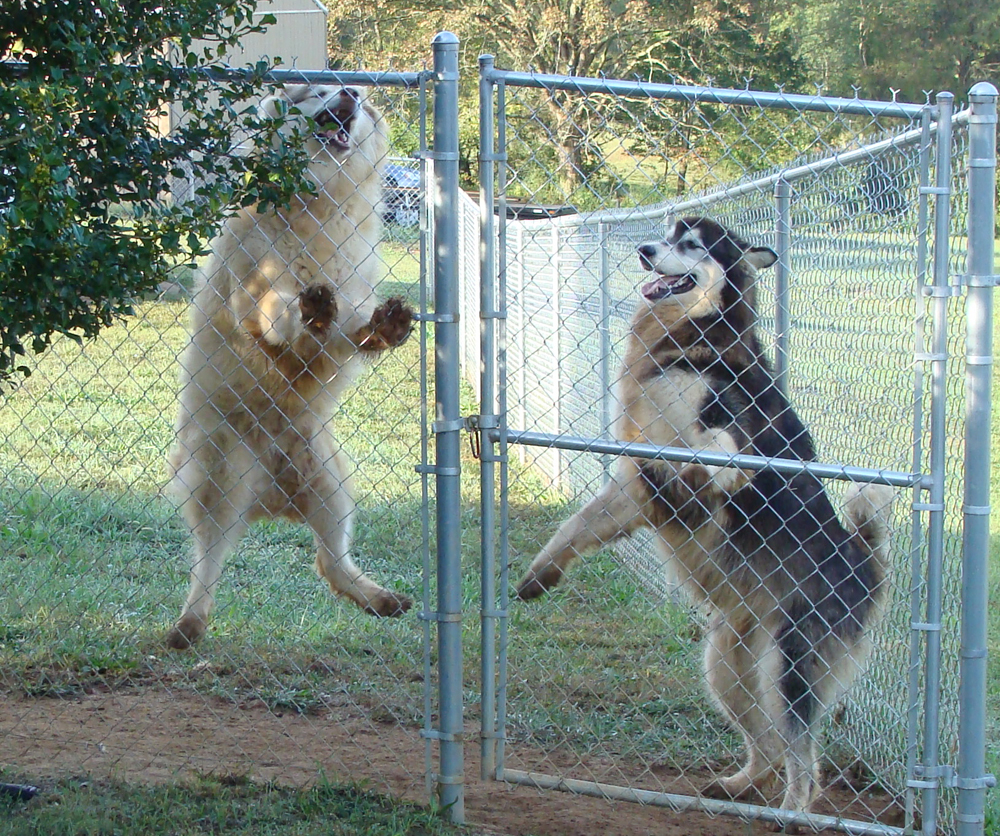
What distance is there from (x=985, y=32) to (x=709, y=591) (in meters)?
34.4

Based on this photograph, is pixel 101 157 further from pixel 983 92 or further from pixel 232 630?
pixel 232 630

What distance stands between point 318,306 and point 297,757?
5.58 ft

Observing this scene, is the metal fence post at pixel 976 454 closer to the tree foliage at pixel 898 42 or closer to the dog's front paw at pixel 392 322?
the dog's front paw at pixel 392 322

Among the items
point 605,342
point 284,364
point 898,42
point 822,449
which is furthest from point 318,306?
point 898,42

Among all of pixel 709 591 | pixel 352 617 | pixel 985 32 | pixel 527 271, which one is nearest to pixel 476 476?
pixel 527 271

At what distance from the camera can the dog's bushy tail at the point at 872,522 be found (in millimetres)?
3781

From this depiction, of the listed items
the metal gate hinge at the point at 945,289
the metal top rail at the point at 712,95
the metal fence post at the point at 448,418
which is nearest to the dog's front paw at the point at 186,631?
the metal fence post at the point at 448,418

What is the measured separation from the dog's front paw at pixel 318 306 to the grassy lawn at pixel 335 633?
522 mm

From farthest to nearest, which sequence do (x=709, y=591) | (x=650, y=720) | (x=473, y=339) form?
(x=473, y=339), (x=650, y=720), (x=709, y=591)

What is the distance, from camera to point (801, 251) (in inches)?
190

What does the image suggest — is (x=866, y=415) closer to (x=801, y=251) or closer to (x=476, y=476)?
(x=801, y=251)

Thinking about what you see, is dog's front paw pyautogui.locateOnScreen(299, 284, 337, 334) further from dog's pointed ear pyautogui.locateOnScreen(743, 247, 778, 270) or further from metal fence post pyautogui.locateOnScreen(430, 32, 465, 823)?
dog's pointed ear pyautogui.locateOnScreen(743, 247, 778, 270)

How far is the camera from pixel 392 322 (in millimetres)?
3977

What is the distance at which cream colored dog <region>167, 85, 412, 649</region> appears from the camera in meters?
4.34
